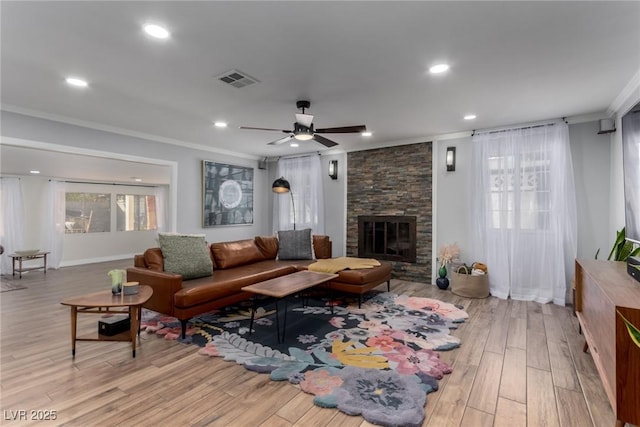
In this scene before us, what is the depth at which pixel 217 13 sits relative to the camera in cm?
198

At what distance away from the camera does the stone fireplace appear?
5.42m

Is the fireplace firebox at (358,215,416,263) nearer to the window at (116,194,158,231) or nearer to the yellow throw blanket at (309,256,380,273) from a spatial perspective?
the yellow throw blanket at (309,256,380,273)

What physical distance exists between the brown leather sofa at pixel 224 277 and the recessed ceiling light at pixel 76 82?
71.7 inches

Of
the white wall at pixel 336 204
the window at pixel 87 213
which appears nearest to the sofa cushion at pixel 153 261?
the white wall at pixel 336 204

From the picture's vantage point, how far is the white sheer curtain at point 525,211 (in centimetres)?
419

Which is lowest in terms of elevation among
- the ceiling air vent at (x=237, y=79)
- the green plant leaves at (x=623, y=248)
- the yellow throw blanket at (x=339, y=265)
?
the yellow throw blanket at (x=339, y=265)

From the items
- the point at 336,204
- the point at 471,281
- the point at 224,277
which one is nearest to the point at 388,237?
the point at 336,204

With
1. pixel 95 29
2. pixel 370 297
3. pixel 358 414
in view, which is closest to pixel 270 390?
pixel 358 414

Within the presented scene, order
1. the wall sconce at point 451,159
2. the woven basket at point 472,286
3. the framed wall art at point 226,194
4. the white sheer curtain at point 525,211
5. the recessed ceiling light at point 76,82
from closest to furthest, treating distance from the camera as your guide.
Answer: the recessed ceiling light at point 76,82 < the white sheer curtain at point 525,211 < the woven basket at point 472,286 < the wall sconce at point 451,159 < the framed wall art at point 226,194

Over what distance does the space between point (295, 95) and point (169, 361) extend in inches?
111

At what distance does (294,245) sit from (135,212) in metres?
7.06

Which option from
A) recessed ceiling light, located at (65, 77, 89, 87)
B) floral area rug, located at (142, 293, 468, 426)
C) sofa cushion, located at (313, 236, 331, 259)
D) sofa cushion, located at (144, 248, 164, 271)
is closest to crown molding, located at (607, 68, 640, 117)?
floral area rug, located at (142, 293, 468, 426)

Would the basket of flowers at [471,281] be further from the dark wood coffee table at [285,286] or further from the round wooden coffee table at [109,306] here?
the round wooden coffee table at [109,306]

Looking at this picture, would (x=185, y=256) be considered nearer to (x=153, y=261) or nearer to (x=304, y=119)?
(x=153, y=261)
